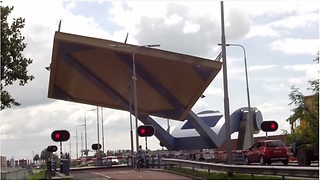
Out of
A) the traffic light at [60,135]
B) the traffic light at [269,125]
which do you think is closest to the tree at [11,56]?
A: the traffic light at [60,135]

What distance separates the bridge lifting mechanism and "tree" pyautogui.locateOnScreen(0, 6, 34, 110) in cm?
2500

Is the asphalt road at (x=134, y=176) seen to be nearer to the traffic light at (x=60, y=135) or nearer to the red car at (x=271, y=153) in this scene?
the traffic light at (x=60, y=135)

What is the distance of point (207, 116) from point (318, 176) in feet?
241

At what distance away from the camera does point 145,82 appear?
230 feet

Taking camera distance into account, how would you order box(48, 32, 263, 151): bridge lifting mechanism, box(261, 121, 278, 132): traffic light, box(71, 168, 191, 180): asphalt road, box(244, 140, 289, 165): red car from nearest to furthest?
box(71, 168, 191, 180): asphalt road → box(261, 121, 278, 132): traffic light → box(244, 140, 289, 165): red car → box(48, 32, 263, 151): bridge lifting mechanism

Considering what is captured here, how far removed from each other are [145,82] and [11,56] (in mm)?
39557

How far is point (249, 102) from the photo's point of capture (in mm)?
56594

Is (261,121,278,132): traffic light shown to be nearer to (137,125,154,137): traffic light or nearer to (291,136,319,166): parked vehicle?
(291,136,319,166): parked vehicle

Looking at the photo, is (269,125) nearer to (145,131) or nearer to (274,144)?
(274,144)

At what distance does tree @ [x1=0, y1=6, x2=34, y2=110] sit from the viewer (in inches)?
1200

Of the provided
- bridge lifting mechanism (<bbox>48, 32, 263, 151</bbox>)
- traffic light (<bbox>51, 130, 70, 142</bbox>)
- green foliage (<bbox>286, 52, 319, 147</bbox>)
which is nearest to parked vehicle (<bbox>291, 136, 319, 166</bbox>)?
green foliage (<bbox>286, 52, 319, 147</bbox>)

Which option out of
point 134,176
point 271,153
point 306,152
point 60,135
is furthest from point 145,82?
point 60,135

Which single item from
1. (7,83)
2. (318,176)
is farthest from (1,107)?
(318,176)

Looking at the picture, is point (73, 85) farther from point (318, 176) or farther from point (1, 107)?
point (318, 176)
